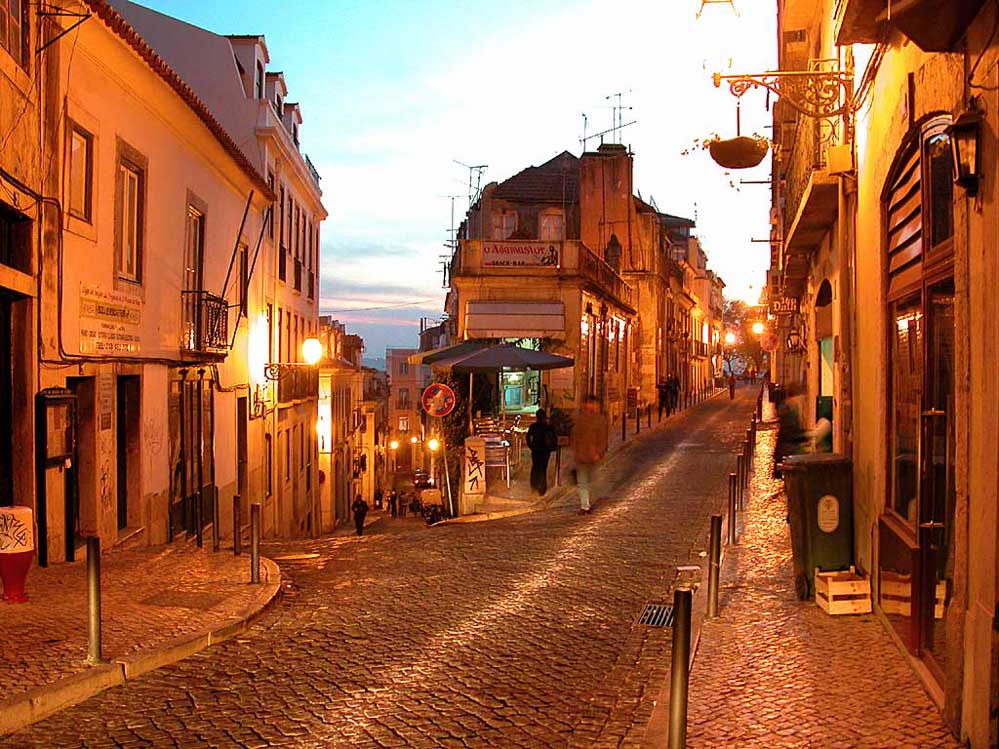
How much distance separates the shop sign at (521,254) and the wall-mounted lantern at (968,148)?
25278 millimetres

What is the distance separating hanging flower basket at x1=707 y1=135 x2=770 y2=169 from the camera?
9781 millimetres

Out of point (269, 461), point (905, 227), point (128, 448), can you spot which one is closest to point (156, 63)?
point (128, 448)

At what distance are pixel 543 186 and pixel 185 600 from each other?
124 ft

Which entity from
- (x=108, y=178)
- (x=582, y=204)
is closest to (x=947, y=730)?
(x=108, y=178)

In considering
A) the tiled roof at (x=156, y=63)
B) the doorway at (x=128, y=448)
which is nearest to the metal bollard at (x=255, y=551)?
the doorway at (x=128, y=448)

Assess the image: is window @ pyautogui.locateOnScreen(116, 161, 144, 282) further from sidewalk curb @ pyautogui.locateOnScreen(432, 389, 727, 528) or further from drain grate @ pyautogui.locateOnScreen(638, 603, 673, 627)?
drain grate @ pyautogui.locateOnScreen(638, 603, 673, 627)

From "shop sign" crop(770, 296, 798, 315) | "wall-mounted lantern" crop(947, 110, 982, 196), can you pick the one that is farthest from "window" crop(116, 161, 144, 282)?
"shop sign" crop(770, 296, 798, 315)

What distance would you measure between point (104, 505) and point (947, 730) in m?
9.20

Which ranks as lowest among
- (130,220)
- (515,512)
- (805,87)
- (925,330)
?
(515,512)

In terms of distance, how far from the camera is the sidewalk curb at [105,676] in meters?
5.70

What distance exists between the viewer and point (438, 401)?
1861 centimetres

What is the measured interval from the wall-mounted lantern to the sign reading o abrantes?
13893 millimetres

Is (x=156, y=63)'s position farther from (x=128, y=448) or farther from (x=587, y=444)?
(x=587, y=444)

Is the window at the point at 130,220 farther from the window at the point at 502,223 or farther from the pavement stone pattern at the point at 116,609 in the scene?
the window at the point at 502,223
